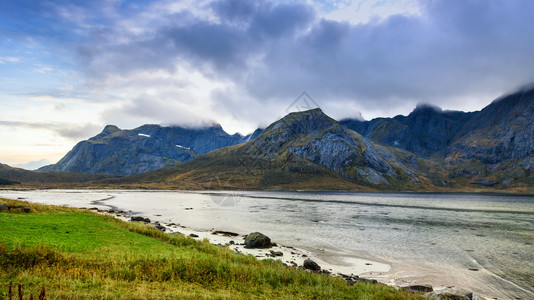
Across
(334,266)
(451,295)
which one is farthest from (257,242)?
(451,295)

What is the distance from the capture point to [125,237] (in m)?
27.9

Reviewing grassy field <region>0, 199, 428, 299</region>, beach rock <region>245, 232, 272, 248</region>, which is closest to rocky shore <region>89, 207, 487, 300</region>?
beach rock <region>245, 232, 272, 248</region>

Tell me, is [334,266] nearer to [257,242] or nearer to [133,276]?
[257,242]

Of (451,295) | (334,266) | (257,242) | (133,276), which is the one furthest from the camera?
(257,242)

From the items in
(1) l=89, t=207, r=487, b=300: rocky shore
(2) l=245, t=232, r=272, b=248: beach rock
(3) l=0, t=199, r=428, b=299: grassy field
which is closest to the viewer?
(3) l=0, t=199, r=428, b=299: grassy field

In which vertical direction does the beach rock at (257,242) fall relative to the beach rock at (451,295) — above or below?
below

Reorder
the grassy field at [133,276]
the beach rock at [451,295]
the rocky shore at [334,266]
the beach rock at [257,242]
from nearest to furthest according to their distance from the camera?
the grassy field at [133,276] → the beach rock at [451,295] → the rocky shore at [334,266] → the beach rock at [257,242]

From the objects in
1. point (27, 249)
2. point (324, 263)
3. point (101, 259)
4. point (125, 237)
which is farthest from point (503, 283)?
point (27, 249)

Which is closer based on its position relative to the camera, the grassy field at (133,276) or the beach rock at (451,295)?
the grassy field at (133,276)

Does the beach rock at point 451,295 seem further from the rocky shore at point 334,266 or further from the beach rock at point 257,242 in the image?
the beach rock at point 257,242

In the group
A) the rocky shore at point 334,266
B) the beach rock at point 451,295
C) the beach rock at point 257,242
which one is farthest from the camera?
the beach rock at point 257,242

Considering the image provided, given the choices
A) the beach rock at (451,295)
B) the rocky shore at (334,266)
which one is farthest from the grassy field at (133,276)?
the rocky shore at (334,266)

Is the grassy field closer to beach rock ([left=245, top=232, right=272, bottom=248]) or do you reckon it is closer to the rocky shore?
the rocky shore

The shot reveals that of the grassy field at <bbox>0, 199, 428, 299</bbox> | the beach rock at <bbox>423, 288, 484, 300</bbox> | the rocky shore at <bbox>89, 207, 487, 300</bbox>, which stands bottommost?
the rocky shore at <bbox>89, 207, 487, 300</bbox>
